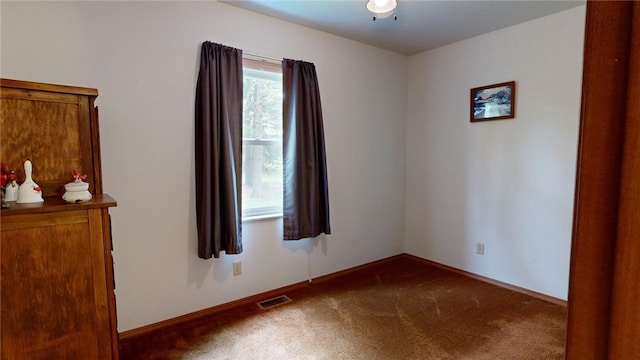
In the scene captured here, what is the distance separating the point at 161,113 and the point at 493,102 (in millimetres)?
2920

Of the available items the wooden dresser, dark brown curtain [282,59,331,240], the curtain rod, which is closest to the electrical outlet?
dark brown curtain [282,59,331,240]

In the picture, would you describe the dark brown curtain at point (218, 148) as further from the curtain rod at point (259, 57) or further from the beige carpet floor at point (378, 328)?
the beige carpet floor at point (378, 328)

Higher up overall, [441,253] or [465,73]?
[465,73]

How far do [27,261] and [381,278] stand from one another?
2.89m

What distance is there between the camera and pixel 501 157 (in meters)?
3.29

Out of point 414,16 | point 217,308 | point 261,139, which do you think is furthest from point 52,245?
point 414,16

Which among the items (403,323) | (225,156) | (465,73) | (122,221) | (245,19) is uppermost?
(245,19)

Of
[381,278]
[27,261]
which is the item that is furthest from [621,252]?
[381,278]

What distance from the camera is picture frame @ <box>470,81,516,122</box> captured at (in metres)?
3.16

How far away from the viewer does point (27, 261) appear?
1309 mm

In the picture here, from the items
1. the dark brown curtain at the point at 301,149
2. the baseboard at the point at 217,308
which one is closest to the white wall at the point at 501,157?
the baseboard at the point at 217,308

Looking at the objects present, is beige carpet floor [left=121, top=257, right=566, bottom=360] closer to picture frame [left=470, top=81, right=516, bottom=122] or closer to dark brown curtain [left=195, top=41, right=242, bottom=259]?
dark brown curtain [left=195, top=41, right=242, bottom=259]

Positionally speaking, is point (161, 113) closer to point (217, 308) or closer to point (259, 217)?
→ point (259, 217)

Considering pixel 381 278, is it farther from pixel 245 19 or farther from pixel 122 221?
pixel 245 19
